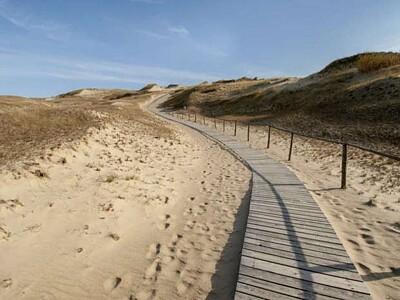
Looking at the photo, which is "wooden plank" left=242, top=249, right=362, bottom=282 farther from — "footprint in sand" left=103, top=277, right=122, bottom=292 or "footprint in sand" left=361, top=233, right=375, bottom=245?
"footprint in sand" left=103, top=277, right=122, bottom=292

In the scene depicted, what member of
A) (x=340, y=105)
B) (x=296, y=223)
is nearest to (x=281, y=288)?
(x=296, y=223)

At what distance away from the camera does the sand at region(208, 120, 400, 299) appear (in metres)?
4.63

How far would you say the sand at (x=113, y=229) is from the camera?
14.7 feet

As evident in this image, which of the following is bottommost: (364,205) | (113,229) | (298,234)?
(113,229)

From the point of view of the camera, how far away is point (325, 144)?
17547 millimetres

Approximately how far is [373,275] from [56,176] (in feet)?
26.3

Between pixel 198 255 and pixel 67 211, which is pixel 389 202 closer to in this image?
pixel 198 255

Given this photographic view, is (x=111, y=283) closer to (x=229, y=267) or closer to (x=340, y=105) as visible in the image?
(x=229, y=267)

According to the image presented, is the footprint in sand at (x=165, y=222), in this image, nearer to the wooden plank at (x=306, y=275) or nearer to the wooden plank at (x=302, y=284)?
the wooden plank at (x=306, y=275)

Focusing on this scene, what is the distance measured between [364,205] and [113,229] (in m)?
6.49

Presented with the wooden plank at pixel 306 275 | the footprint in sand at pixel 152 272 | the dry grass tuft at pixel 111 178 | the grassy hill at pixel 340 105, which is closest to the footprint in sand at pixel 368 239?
the wooden plank at pixel 306 275

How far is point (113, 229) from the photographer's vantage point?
246 inches

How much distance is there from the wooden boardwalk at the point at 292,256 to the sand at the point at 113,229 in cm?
39

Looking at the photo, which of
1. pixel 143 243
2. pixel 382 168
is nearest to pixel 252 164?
pixel 382 168
